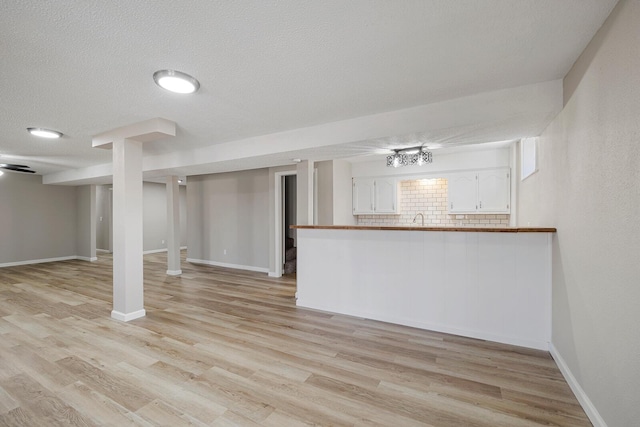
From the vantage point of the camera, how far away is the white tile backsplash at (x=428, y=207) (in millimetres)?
5282

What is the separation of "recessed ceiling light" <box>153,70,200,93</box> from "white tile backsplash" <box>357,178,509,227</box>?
451 cm

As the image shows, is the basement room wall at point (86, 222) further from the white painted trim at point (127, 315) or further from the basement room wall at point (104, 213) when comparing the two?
the white painted trim at point (127, 315)

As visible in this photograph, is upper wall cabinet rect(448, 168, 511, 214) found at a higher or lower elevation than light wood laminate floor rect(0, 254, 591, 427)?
higher

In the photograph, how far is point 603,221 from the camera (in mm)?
1644

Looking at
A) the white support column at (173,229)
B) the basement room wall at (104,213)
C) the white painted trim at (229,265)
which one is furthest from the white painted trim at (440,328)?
the basement room wall at (104,213)

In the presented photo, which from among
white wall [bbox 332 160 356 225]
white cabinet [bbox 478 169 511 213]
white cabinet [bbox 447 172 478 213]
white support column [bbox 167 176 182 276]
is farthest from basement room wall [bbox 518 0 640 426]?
white support column [bbox 167 176 182 276]

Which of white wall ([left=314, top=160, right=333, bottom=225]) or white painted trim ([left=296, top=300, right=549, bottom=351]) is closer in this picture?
white painted trim ([left=296, top=300, right=549, bottom=351])

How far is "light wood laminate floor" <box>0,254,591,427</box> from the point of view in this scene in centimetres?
180

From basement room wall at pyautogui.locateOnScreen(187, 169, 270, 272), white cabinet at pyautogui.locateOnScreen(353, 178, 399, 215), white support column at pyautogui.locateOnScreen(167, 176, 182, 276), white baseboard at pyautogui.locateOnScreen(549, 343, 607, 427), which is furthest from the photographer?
basement room wall at pyautogui.locateOnScreen(187, 169, 270, 272)

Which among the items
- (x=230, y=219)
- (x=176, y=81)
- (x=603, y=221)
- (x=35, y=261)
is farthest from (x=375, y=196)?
(x=35, y=261)

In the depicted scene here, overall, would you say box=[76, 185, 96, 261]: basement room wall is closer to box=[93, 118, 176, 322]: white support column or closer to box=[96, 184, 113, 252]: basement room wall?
box=[96, 184, 113, 252]: basement room wall

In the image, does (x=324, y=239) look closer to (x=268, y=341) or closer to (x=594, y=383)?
(x=268, y=341)

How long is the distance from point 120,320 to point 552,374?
14.9ft

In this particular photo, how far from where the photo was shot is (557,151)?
7.93 feet
